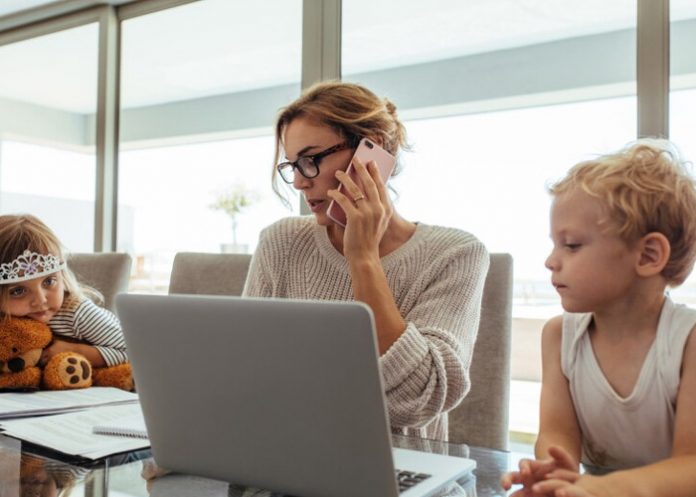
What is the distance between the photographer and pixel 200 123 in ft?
14.0

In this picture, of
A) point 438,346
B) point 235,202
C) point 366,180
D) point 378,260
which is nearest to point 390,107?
point 366,180

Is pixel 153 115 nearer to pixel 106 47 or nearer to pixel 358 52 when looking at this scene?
pixel 106 47

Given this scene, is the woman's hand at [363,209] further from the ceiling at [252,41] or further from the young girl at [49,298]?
the ceiling at [252,41]

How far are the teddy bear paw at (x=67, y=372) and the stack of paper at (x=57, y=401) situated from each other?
0.12ft

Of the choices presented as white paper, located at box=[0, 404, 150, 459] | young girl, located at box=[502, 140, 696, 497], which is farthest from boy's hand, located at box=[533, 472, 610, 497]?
white paper, located at box=[0, 404, 150, 459]

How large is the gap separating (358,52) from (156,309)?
2797 mm

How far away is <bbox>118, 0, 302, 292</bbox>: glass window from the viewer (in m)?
3.60

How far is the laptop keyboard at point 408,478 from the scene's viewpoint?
75 cm

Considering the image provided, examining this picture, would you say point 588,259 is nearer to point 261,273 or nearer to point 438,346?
point 438,346

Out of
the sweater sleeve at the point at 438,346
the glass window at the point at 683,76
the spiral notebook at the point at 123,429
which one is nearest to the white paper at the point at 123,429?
the spiral notebook at the point at 123,429

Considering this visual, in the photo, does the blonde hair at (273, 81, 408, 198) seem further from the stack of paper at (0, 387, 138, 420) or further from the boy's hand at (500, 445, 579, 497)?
the boy's hand at (500, 445, 579, 497)

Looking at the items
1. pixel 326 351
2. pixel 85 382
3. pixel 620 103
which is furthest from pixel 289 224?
pixel 620 103

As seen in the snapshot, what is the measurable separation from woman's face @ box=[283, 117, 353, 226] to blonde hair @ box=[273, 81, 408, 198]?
0.02 m

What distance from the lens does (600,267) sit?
2.87 ft
